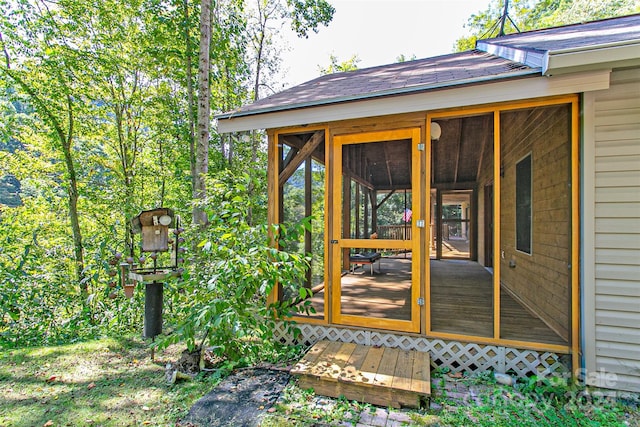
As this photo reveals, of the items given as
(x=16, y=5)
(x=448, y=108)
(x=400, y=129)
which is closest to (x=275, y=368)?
(x=400, y=129)

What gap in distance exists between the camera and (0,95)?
23.6ft

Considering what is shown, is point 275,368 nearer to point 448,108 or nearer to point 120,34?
point 448,108

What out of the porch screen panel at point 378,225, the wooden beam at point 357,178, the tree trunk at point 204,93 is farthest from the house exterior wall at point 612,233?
the tree trunk at point 204,93

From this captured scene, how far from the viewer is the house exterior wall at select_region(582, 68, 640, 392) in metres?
2.51

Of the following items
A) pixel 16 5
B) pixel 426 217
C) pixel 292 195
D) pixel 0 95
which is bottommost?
pixel 426 217

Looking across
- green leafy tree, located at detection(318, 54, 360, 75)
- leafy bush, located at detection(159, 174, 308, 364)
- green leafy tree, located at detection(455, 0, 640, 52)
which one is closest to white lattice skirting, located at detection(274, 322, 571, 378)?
leafy bush, located at detection(159, 174, 308, 364)

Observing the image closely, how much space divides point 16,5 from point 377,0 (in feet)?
35.3

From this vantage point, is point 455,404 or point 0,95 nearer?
point 455,404

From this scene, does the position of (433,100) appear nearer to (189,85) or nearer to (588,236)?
(588,236)

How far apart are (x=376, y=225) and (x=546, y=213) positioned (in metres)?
2.06

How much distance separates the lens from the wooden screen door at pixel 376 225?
3.23 m

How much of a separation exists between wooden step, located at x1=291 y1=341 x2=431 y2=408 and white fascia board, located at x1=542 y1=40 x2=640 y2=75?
2.73 metres

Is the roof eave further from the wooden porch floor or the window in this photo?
the window

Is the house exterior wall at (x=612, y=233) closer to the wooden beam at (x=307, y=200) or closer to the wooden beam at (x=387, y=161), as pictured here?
the wooden beam at (x=387, y=161)
